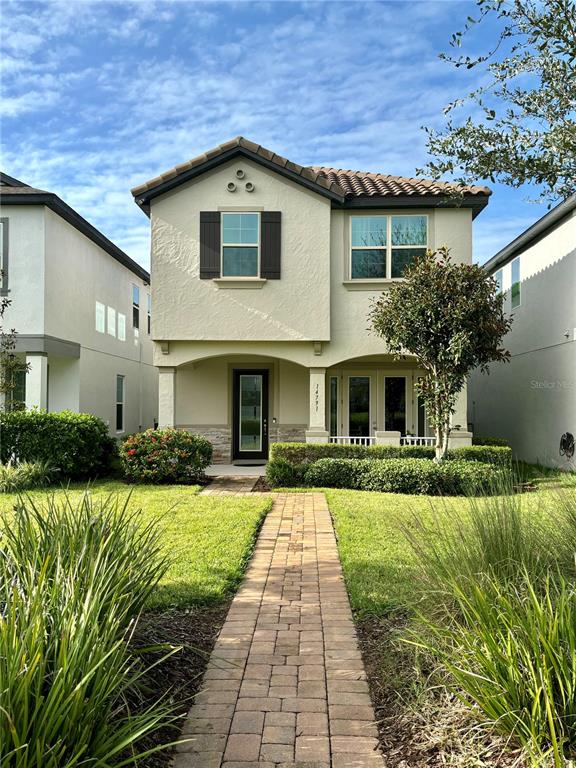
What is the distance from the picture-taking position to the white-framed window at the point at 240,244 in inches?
563

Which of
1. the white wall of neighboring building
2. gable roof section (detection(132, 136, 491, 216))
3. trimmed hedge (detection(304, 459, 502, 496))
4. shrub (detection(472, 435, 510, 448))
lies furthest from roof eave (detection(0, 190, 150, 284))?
shrub (detection(472, 435, 510, 448))

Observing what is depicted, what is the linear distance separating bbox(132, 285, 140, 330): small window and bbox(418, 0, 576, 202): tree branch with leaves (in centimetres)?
1928

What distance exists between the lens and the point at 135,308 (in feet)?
76.0

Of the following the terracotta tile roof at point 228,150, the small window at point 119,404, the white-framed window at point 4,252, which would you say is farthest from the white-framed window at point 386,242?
the small window at point 119,404

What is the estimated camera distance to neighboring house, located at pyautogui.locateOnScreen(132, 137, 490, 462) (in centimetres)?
1416

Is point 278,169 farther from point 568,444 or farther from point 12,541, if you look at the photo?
point 12,541

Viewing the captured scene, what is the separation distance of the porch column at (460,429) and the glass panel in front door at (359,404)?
322 cm

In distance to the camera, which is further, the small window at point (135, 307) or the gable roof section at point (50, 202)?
the small window at point (135, 307)

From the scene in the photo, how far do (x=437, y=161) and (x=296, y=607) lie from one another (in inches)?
164

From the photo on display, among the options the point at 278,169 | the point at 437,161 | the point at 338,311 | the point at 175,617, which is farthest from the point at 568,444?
the point at 175,617

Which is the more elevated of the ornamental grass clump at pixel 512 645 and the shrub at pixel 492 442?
the shrub at pixel 492 442

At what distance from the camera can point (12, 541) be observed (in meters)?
3.85

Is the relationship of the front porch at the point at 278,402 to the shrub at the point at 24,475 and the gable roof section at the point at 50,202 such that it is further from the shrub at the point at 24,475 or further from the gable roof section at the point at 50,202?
the gable roof section at the point at 50,202

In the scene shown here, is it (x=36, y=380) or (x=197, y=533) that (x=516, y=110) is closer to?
(x=197, y=533)
